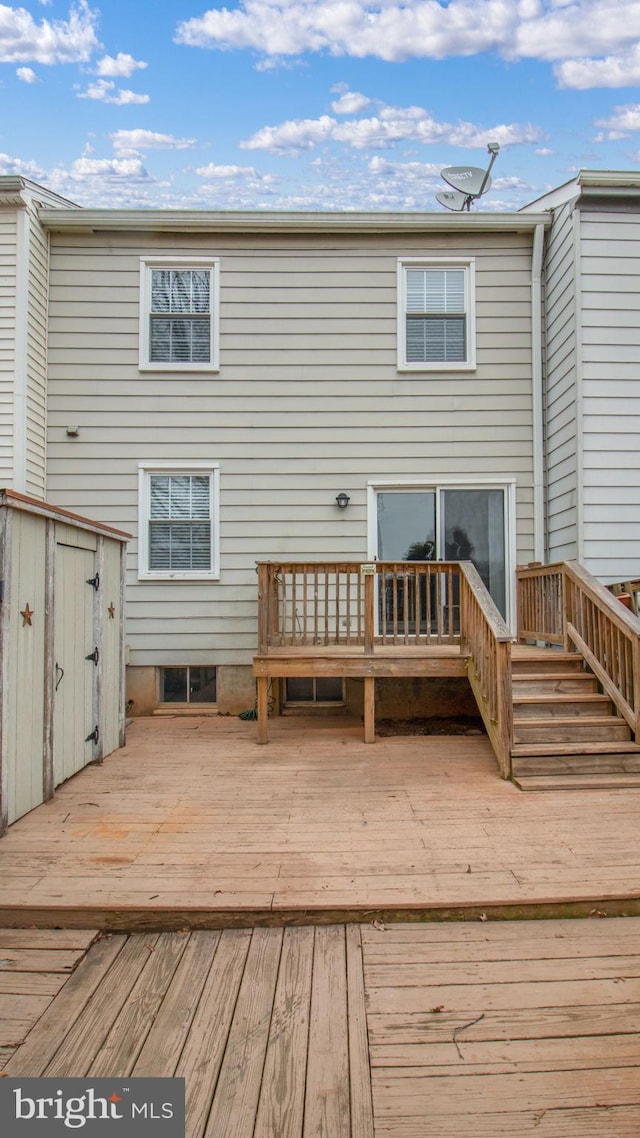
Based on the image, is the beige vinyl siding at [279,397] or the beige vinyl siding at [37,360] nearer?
the beige vinyl siding at [37,360]

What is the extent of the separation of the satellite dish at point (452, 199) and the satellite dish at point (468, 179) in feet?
0.31

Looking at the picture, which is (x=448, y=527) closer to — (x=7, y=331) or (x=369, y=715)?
(x=369, y=715)

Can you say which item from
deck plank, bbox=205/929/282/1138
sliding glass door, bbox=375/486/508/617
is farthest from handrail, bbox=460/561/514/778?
deck plank, bbox=205/929/282/1138

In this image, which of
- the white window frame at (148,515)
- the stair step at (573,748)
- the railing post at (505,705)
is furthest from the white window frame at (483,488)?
the railing post at (505,705)

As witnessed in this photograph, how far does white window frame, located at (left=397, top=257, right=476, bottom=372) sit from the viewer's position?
22.1ft

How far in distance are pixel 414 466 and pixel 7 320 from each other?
14.9 ft

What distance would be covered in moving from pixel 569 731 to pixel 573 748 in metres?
0.19

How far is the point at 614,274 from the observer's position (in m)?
5.92

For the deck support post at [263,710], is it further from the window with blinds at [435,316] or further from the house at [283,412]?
the window with blinds at [435,316]

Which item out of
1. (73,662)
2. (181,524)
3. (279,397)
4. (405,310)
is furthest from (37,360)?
(405,310)

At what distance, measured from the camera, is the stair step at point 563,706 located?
482cm

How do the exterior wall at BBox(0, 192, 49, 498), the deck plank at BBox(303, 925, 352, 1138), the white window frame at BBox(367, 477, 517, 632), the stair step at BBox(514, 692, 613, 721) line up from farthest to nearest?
the white window frame at BBox(367, 477, 517, 632) → the exterior wall at BBox(0, 192, 49, 498) → the stair step at BBox(514, 692, 613, 721) → the deck plank at BBox(303, 925, 352, 1138)

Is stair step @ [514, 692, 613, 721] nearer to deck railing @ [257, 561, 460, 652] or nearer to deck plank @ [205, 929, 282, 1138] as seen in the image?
deck railing @ [257, 561, 460, 652]

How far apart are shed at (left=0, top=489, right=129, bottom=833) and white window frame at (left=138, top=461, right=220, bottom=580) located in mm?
1080
